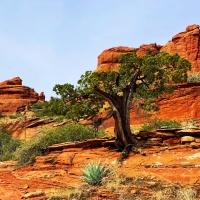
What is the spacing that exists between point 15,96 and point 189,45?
41734 mm

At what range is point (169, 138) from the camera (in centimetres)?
1341

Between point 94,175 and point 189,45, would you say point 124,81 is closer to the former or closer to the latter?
point 94,175

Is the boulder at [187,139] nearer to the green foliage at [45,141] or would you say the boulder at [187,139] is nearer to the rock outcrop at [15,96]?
the green foliage at [45,141]

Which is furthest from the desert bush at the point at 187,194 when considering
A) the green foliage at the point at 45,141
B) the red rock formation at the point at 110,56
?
the red rock formation at the point at 110,56

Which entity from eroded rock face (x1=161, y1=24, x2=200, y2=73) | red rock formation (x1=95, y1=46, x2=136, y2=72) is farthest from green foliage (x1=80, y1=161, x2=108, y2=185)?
red rock formation (x1=95, y1=46, x2=136, y2=72)

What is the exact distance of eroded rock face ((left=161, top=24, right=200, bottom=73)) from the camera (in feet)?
181

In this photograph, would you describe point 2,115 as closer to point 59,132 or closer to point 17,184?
point 59,132

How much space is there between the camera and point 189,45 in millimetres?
56750

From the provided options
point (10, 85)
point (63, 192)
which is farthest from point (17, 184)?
point (10, 85)

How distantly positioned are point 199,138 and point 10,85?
6451 centimetres

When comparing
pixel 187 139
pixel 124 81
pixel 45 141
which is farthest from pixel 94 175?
pixel 45 141

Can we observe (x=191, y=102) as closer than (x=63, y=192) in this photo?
→ No

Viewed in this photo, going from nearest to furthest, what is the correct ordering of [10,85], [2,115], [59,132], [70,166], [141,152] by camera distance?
[141,152] < [70,166] < [59,132] < [2,115] < [10,85]

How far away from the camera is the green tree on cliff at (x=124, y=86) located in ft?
43.4
